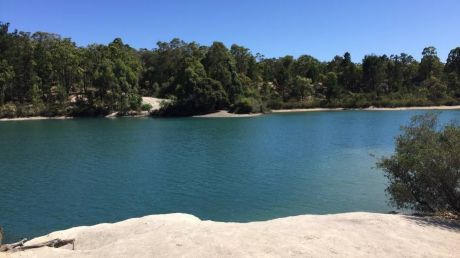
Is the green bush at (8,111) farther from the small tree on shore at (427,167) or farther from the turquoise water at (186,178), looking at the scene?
the small tree on shore at (427,167)

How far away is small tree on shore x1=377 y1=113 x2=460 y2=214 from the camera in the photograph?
56.9ft

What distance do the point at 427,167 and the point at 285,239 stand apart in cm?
809

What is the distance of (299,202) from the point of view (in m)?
25.5

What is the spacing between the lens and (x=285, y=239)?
12.6 meters

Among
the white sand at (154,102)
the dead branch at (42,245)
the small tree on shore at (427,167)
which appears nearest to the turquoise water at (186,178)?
the small tree on shore at (427,167)

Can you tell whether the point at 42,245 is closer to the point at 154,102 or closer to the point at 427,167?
the point at 427,167

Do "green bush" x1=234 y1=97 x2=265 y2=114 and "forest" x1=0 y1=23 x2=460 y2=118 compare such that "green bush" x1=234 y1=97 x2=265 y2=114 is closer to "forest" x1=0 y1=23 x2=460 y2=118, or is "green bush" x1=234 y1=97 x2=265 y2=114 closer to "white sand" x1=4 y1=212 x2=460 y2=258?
"forest" x1=0 y1=23 x2=460 y2=118

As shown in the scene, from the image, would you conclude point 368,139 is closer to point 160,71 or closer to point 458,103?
point 458,103

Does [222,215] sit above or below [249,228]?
below

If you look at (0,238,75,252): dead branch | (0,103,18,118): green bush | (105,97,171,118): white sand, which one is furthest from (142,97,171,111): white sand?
(0,238,75,252): dead branch

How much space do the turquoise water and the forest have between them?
166 ft

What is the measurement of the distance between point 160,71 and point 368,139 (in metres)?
91.6

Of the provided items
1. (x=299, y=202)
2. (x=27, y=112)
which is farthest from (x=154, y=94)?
(x=299, y=202)

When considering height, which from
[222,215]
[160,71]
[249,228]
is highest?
[160,71]
